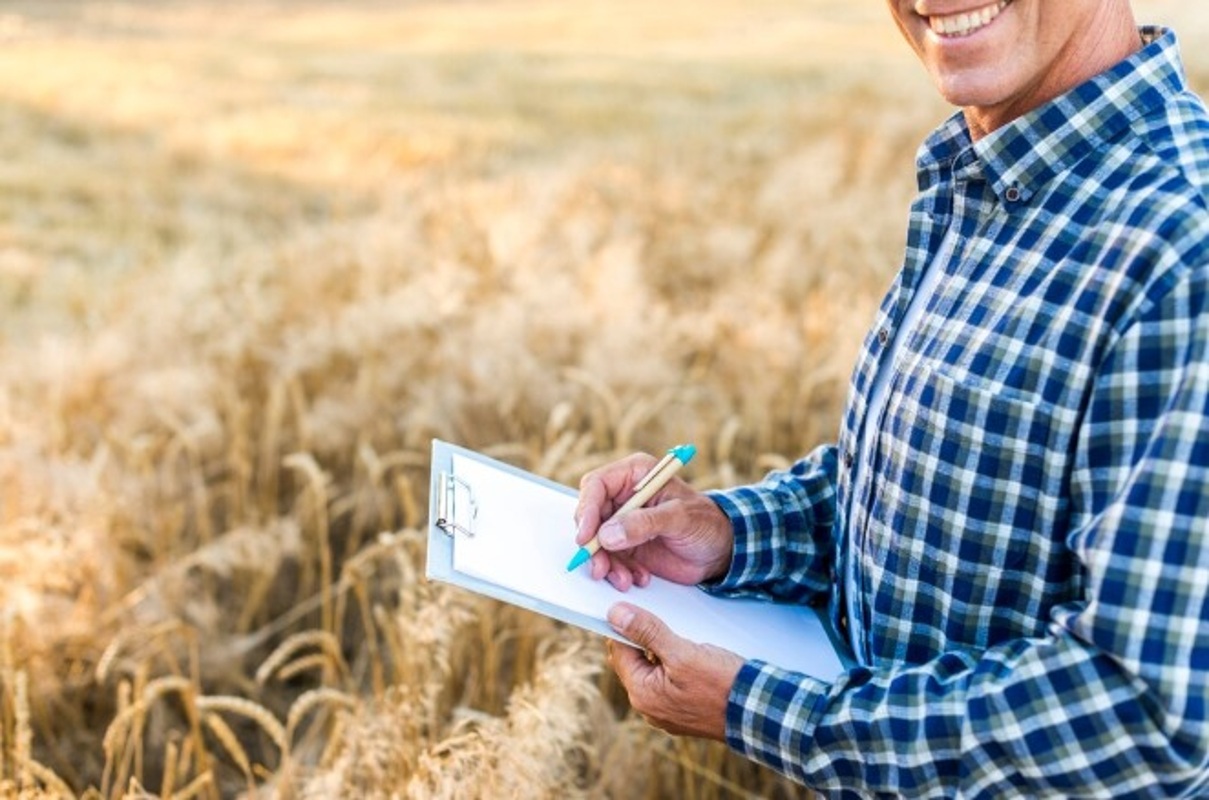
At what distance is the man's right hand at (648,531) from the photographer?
1712mm

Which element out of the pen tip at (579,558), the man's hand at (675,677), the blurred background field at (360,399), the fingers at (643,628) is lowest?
the blurred background field at (360,399)

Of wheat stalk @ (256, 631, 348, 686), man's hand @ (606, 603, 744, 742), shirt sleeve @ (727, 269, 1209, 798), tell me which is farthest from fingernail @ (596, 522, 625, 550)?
wheat stalk @ (256, 631, 348, 686)

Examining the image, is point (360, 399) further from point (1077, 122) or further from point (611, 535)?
point (1077, 122)

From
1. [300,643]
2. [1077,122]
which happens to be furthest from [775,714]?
[300,643]

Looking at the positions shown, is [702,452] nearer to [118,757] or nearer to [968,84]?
[118,757]

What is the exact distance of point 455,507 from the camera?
1630 mm

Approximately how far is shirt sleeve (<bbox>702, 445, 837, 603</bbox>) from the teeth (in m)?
0.62

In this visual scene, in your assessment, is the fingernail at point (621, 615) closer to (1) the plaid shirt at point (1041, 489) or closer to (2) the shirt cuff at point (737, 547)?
(1) the plaid shirt at point (1041, 489)

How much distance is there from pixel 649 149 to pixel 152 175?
307 cm

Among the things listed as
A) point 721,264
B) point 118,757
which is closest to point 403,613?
point 118,757

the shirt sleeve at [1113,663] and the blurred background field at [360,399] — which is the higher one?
the shirt sleeve at [1113,663]

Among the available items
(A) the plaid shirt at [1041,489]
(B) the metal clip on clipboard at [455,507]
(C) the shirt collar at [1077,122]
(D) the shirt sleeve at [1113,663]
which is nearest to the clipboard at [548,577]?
(B) the metal clip on clipboard at [455,507]

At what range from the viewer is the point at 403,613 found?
8.79 ft

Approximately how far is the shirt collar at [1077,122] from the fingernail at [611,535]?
55 centimetres
